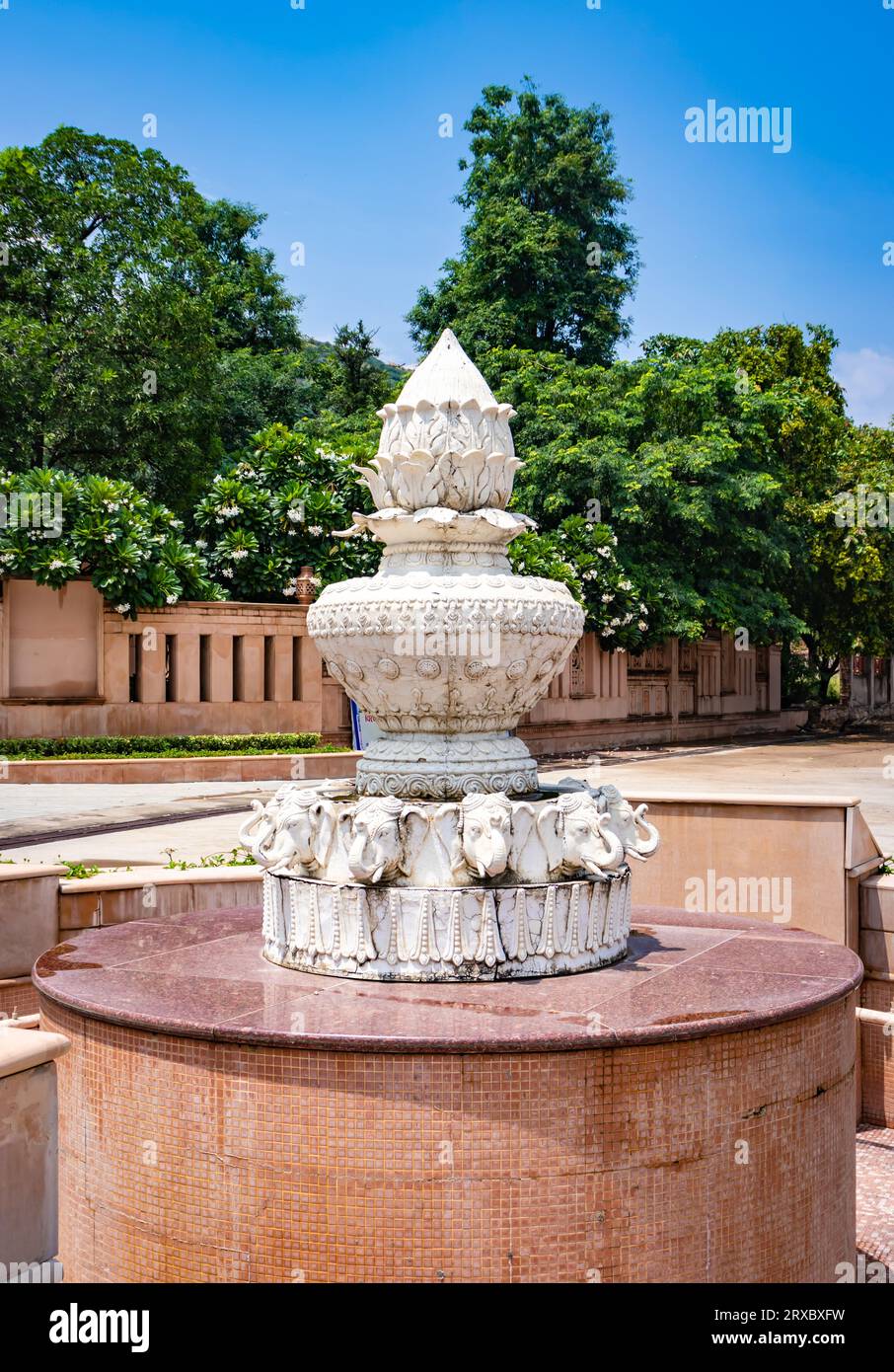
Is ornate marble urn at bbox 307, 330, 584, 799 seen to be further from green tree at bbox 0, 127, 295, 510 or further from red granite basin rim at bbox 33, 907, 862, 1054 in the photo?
green tree at bbox 0, 127, 295, 510

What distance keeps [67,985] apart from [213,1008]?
2.81 feet

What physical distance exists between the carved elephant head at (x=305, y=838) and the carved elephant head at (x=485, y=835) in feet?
2.16

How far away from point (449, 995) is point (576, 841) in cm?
97

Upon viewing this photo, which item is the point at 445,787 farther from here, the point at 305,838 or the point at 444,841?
the point at 305,838

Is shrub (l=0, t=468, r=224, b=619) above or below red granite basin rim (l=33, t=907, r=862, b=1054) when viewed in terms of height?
above

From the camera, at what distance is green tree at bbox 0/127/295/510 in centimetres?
2586

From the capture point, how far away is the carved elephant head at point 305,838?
229 inches

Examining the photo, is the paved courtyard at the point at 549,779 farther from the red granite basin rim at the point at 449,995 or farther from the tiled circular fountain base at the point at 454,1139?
the tiled circular fountain base at the point at 454,1139

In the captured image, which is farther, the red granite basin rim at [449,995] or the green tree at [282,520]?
the green tree at [282,520]

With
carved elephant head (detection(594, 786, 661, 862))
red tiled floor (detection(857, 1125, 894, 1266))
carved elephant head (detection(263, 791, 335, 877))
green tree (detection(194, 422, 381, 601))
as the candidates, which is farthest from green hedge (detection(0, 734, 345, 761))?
carved elephant head (detection(594, 786, 661, 862))

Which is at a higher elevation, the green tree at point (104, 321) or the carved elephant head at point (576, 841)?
the green tree at point (104, 321)

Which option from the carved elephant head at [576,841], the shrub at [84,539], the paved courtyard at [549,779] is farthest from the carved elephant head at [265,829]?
the shrub at [84,539]

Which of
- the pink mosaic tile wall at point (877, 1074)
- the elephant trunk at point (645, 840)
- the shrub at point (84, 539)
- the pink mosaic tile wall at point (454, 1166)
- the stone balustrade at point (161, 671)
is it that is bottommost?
the pink mosaic tile wall at point (877, 1074)

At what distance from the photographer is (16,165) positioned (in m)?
26.3
